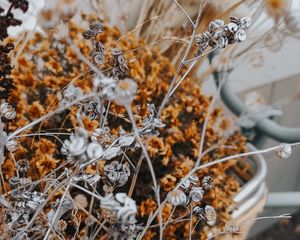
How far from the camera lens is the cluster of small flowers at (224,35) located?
0.47 meters

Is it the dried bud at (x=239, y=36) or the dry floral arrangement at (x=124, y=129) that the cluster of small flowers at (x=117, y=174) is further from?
the dried bud at (x=239, y=36)

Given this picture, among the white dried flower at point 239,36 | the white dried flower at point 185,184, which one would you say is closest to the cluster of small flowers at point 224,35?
the white dried flower at point 239,36

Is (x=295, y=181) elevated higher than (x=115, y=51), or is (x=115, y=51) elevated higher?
(x=115, y=51)

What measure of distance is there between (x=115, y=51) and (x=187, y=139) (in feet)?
1.72

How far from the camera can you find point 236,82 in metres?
1.85

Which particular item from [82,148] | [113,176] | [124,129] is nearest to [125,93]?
[82,148]

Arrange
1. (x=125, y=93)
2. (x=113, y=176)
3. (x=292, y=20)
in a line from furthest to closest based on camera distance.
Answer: (x=292, y=20)
(x=113, y=176)
(x=125, y=93)

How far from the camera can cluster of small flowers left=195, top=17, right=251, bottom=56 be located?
18.3 inches

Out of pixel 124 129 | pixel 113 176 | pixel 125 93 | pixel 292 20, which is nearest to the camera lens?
pixel 125 93

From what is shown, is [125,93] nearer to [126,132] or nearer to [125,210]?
[125,210]

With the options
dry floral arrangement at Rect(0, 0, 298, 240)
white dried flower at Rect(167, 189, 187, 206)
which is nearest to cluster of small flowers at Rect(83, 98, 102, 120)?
dry floral arrangement at Rect(0, 0, 298, 240)

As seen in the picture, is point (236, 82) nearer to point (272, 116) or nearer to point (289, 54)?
point (289, 54)

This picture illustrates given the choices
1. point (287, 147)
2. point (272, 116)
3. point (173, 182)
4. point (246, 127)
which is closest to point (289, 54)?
point (272, 116)

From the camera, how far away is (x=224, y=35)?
1.53 feet
